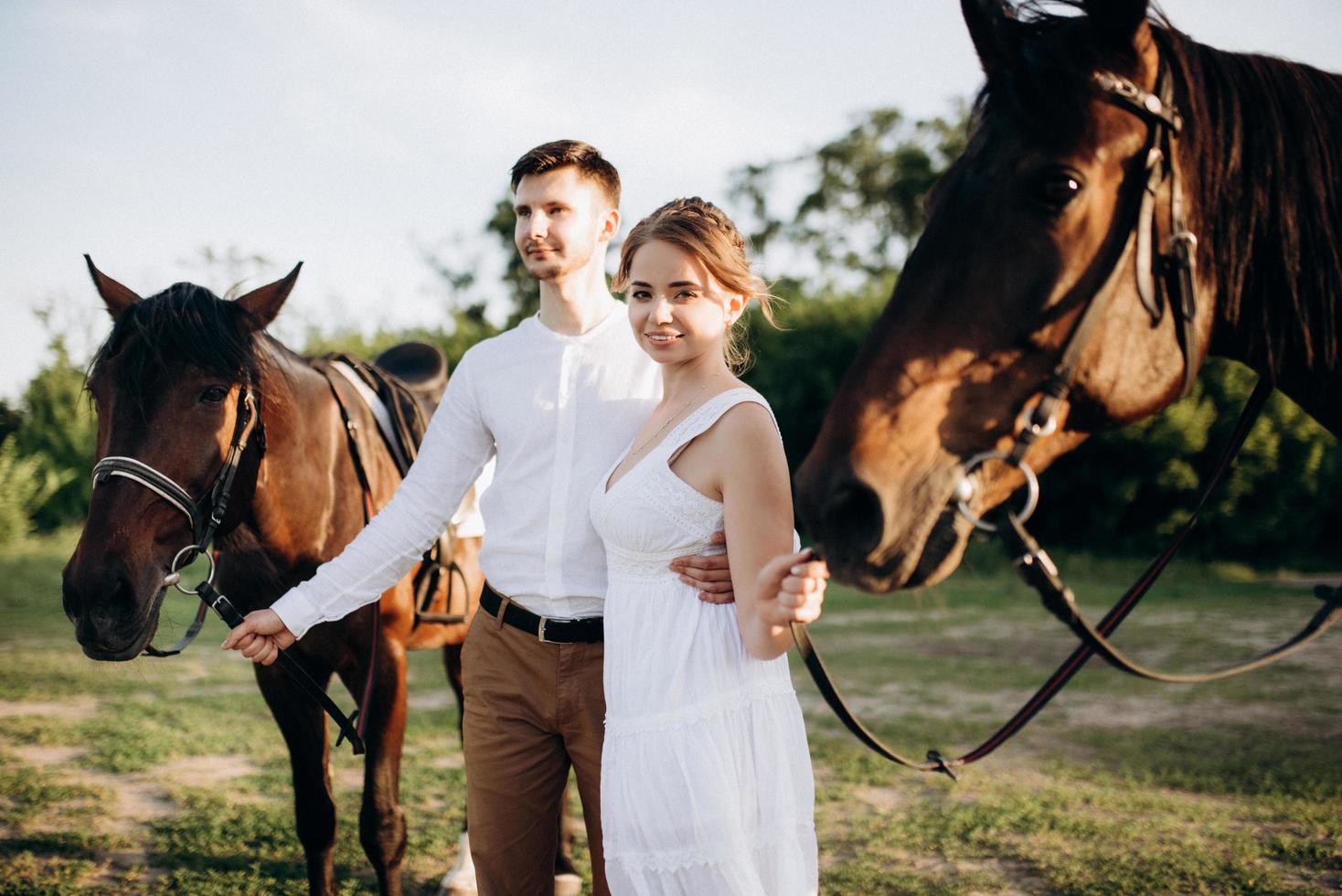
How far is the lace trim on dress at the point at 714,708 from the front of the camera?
1.72m

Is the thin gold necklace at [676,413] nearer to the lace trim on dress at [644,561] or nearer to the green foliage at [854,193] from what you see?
the lace trim on dress at [644,561]

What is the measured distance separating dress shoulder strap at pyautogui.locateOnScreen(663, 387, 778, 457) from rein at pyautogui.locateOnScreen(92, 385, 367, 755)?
1299 millimetres

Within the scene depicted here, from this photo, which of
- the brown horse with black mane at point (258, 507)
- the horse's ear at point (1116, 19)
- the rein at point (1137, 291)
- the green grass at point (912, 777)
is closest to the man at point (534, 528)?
the brown horse with black mane at point (258, 507)

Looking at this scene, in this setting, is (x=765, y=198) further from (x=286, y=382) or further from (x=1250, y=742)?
(x=286, y=382)

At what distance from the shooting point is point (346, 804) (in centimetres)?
450

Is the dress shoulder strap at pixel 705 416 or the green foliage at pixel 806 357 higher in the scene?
the green foliage at pixel 806 357

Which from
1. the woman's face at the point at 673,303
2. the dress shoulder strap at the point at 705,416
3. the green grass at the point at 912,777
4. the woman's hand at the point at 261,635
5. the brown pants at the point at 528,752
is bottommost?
the green grass at the point at 912,777

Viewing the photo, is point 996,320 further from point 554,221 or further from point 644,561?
point 554,221

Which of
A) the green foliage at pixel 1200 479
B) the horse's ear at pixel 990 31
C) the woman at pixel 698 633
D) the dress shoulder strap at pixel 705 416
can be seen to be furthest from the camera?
the green foliage at pixel 1200 479

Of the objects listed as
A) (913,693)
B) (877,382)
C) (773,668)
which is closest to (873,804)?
(913,693)

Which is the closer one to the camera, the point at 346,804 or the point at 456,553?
the point at 456,553

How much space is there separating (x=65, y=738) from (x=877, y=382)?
6098 mm

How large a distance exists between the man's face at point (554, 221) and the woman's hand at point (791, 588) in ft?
3.64

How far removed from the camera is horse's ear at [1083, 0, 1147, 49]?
1331 millimetres
